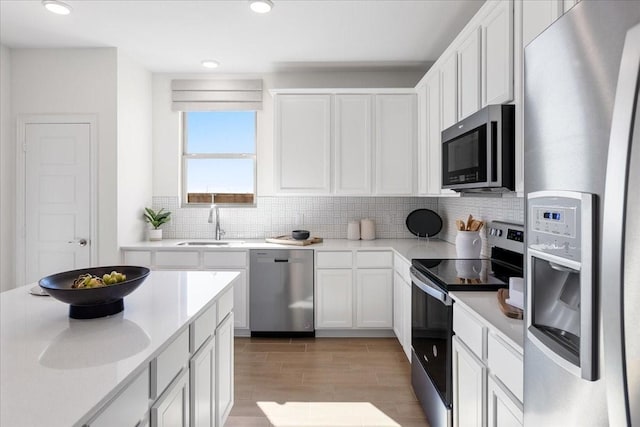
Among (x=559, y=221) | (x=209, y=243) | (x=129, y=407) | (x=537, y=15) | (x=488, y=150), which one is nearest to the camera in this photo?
(x=559, y=221)

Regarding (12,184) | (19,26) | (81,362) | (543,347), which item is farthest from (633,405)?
(12,184)

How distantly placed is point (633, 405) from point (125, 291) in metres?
1.46

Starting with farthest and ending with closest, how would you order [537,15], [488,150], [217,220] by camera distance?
[217,220]
[488,150]
[537,15]

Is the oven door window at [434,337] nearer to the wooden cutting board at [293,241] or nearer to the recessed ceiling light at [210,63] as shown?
the wooden cutting board at [293,241]

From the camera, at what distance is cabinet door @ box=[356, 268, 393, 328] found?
3676mm

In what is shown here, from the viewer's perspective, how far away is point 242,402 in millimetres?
2547

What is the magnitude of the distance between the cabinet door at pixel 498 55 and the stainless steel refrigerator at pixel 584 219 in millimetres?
1064

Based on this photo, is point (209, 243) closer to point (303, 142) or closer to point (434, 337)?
point (303, 142)

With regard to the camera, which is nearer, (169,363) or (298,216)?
(169,363)

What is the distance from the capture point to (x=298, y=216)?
4.30 meters

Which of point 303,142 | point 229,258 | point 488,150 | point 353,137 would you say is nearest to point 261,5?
point 303,142

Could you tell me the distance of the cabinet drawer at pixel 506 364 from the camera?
1.25 meters

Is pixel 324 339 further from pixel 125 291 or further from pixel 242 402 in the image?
pixel 125 291

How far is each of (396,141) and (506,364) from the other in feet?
9.25
